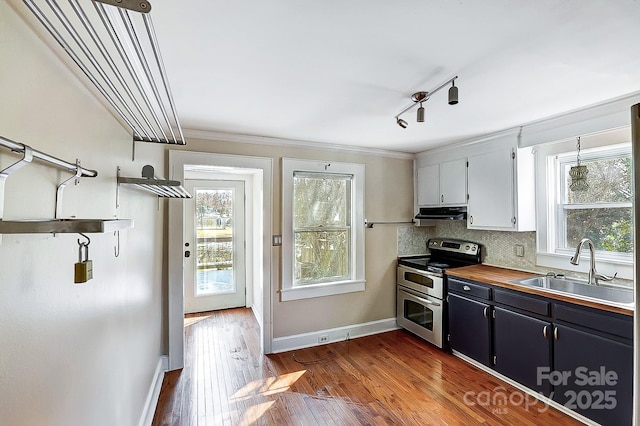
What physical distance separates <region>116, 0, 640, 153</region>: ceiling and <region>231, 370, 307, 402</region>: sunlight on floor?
231cm

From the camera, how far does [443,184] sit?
358cm

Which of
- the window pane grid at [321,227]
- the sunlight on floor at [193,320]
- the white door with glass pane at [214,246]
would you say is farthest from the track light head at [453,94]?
the sunlight on floor at [193,320]

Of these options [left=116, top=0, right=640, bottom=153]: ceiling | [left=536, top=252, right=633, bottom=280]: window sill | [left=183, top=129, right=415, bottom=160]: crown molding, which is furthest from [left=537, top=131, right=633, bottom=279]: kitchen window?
[left=183, top=129, right=415, bottom=160]: crown molding

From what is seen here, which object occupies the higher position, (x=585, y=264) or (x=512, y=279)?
(x=585, y=264)

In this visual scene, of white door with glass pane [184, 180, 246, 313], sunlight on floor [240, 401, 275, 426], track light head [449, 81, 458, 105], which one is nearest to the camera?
track light head [449, 81, 458, 105]

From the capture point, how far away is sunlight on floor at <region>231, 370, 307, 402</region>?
2449 mm

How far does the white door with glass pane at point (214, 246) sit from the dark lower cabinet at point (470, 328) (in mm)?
3063

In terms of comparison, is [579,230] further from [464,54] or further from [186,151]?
[186,151]

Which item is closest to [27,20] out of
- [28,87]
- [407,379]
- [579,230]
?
[28,87]

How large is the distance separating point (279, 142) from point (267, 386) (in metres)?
2.35

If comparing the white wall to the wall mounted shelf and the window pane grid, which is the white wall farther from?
the window pane grid

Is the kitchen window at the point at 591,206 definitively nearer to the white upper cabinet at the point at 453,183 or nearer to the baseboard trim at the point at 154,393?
the white upper cabinet at the point at 453,183

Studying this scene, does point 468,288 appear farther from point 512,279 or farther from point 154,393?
point 154,393

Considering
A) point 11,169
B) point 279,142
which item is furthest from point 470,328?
point 11,169
